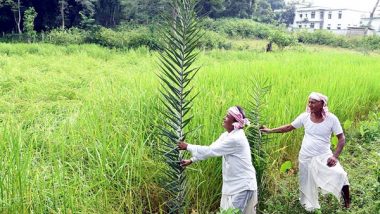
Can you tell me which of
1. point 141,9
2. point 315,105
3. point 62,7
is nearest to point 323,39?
point 141,9

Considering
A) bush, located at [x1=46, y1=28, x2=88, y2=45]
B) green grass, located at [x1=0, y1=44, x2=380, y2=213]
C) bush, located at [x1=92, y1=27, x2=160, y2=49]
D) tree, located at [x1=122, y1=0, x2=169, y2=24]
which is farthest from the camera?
tree, located at [x1=122, y1=0, x2=169, y2=24]

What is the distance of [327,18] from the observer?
4769 centimetres

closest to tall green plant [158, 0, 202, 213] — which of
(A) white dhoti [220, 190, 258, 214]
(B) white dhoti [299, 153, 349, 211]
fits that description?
(A) white dhoti [220, 190, 258, 214]

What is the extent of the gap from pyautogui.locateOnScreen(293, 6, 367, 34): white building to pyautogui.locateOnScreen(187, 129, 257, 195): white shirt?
145 feet

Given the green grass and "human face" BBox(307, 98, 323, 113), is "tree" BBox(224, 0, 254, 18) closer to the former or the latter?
the green grass

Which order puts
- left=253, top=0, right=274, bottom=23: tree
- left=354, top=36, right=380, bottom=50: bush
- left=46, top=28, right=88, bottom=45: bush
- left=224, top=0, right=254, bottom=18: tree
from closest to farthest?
left=46, top=28, right=88, bottom=45: bush < left=354, top=36, right=380, bottom=50: bush < left=224, top=0, right=254, bottom=18: tree < left=253, top=0, right=274, bottom=23: tree

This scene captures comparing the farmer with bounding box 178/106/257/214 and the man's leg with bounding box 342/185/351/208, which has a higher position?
the farmer with bounding box 178/106/257/214

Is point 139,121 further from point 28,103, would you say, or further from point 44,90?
point 44,90

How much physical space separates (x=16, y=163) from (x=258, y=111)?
1.96 metres

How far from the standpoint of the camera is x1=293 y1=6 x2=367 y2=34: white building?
1811 inches

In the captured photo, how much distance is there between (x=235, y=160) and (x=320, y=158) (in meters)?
0.91

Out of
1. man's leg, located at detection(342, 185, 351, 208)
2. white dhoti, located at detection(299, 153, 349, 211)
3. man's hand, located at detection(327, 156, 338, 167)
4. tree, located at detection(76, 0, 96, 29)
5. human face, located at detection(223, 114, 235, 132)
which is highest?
tree, located at detection(76, 0, 96, 29)

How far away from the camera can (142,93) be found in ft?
13.2

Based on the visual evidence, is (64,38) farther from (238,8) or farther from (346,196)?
(238,8)
